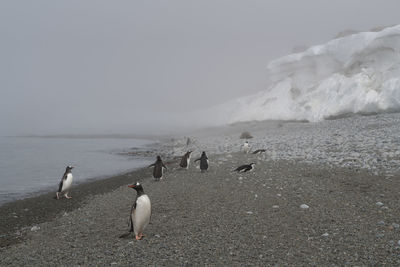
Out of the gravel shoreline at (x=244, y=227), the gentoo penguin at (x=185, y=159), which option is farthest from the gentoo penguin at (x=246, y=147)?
the gravel shoreline at (x=244, y=227)

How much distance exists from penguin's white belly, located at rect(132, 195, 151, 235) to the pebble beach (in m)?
0.25

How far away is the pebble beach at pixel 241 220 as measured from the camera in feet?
16.0

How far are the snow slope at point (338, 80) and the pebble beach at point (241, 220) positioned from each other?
48.8 ft

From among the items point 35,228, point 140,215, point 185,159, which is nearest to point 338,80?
point 185,159

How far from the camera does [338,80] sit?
29.7 m

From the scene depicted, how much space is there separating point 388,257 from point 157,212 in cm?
475

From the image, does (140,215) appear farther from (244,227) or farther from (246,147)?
(246,147)

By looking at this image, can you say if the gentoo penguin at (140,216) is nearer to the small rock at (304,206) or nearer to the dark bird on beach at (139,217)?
the dark bird on beach at (139,217)

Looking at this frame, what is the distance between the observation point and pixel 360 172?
9.62 metres

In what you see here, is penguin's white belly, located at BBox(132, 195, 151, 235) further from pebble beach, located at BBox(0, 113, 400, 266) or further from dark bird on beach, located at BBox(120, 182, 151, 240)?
→ pebble beach, located at BBox(0, 113, 400, 266)

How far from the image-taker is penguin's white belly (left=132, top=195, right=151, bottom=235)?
6039 mm

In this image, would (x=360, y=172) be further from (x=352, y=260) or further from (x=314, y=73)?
(x=314, y=73)

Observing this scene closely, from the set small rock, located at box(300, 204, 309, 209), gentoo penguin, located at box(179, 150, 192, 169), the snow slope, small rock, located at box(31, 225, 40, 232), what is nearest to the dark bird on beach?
small rock, located at box(31, 225, 40, 232)

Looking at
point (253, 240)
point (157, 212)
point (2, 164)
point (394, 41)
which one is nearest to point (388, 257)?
point (253, 240)
